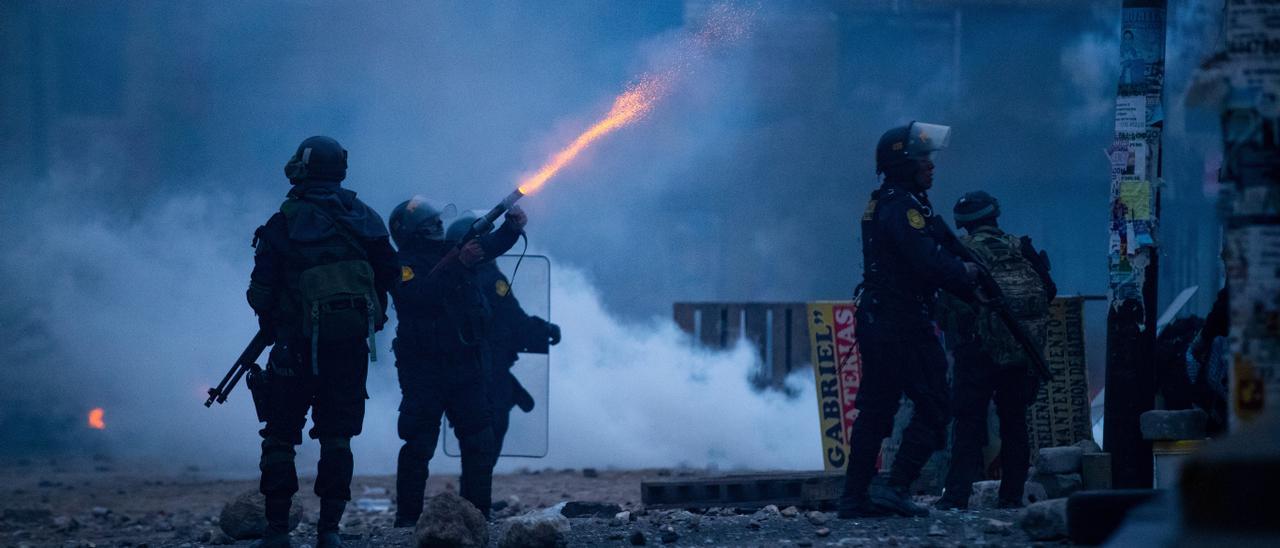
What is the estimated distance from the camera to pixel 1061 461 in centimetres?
629

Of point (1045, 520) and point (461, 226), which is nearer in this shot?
point (1045, 520)

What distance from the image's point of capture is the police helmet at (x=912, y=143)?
626cm

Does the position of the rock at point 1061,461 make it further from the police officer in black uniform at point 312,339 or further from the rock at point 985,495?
the police officer in black uniform at point 312,339

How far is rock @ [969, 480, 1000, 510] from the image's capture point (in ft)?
22.9

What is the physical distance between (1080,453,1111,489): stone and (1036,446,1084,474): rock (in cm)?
9

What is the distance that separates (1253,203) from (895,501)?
9.57ft

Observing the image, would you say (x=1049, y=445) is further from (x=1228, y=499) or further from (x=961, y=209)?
(x=1228, y=499)

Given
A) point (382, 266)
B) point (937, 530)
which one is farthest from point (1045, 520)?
point (382, 266)

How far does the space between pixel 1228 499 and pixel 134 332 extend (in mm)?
12809

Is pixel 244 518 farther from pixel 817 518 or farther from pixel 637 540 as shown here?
pixel 817 518

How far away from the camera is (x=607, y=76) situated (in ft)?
48.2

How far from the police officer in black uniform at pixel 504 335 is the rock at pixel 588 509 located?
2.84 feet

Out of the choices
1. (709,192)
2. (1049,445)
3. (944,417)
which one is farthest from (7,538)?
(709,192)

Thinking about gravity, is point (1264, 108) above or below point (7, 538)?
above
